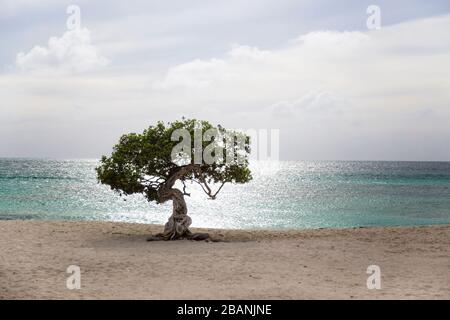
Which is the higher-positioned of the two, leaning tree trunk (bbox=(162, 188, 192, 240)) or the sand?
leaning tree trunk (bbox=(162, 188, 192, 240))

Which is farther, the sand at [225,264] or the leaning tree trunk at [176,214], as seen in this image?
the leaning tree trunk at [176,214]

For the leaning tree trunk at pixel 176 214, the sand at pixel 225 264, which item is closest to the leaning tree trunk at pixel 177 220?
the leaning tree trunk at pixel 176 214

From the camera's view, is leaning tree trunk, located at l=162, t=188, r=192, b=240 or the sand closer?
the sand

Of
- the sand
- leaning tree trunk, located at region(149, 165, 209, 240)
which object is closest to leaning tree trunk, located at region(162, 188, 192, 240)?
leaning tree trunk, located at region(149, 165, 209, 240)

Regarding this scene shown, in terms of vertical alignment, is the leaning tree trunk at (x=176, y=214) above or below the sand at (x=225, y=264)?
above

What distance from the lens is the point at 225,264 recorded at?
2067cm

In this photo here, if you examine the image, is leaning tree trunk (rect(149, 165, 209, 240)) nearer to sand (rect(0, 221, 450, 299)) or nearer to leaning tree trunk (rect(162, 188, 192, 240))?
leaning tree trunk (rect(162, 188, 192, 240))

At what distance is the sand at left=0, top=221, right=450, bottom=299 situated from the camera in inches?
650

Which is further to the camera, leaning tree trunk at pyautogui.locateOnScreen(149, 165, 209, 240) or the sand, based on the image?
leaning tree trunk at pyautogui.locateOnScreen(149, 165, 209, 240)

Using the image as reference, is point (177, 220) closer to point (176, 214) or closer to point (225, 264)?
point (176, 214)

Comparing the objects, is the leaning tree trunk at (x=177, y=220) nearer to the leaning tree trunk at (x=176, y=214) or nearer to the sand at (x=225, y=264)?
the leaning tree trunk at (x=176, y=214)

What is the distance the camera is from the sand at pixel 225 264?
16516 millimetres
